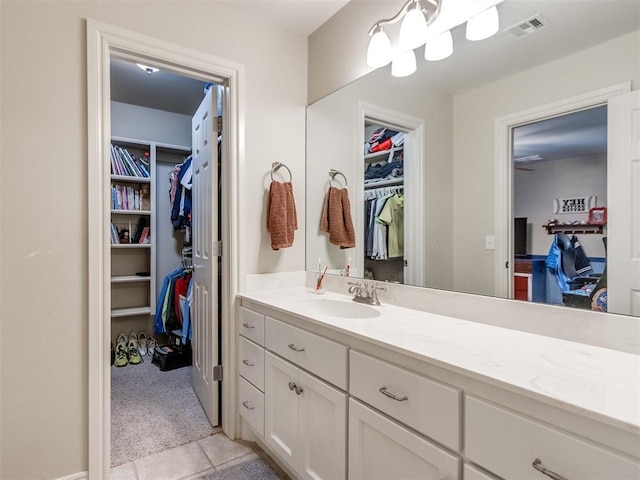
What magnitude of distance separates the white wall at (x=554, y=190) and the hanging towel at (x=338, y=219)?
95cm

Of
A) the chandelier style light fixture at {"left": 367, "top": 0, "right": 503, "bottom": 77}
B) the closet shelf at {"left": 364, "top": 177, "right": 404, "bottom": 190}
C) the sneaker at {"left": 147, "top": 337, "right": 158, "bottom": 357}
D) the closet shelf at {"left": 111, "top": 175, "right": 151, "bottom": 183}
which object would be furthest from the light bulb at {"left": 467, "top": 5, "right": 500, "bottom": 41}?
the sneaker at {"left": 147, "top": 337, "right": 158, "bottom": 357}

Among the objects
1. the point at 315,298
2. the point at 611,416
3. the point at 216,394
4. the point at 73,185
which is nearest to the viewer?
the point at 611,416

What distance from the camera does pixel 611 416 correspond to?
618 mm

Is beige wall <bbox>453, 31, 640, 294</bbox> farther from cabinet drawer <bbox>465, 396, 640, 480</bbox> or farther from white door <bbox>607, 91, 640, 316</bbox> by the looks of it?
cabinet drawer <bbox>465, 396, 640, 480</bbox>

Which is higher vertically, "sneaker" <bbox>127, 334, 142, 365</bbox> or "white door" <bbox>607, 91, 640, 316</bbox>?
"white door" <bbox>607, 91, 640, 316</bbox>

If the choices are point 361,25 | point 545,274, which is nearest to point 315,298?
point 545,274

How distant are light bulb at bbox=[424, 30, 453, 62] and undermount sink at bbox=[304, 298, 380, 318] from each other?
1.19 metres

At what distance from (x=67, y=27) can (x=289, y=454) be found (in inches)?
83.6

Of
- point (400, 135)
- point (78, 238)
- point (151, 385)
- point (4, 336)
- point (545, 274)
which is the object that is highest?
point (400, 135)

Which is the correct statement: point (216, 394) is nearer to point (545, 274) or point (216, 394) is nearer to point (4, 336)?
point (4, 336)

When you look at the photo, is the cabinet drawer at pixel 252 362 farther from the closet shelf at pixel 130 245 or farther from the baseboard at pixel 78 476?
the closet shelf at pixel 130 245

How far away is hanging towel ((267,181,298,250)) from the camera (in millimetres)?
2029

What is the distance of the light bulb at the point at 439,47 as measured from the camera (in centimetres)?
149

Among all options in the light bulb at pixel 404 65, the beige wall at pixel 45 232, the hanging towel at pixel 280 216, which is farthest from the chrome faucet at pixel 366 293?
the beige wall at pixel 45 232
